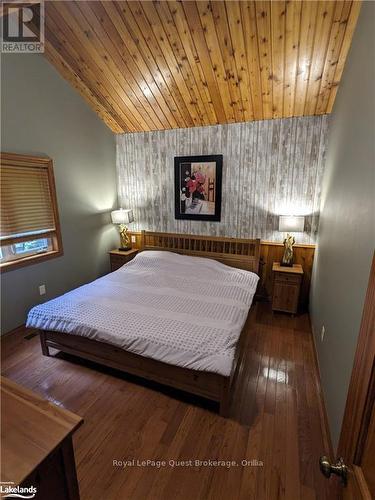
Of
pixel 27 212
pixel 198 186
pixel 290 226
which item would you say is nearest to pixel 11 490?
pixel 27 212

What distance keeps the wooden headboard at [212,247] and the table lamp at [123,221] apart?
0.33 meters

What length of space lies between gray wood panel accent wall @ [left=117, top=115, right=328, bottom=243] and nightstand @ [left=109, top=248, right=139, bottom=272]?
1.78ft

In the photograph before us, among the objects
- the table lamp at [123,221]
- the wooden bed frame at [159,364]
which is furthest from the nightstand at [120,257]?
the wooden bed frame at [159,364]

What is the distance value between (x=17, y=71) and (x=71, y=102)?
0.68m

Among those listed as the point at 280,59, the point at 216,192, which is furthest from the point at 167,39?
the point at 216,192

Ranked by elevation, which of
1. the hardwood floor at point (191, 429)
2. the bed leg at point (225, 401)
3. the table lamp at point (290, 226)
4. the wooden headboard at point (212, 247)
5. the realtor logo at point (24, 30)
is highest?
the realtor logo at point (24, 30)

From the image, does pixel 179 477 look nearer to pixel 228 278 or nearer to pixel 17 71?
pixel 228 278

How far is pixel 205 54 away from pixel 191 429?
10.6ft

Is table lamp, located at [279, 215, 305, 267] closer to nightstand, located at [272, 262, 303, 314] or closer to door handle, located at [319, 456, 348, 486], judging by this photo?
nightstand, located at [272, 262, 303, 314]

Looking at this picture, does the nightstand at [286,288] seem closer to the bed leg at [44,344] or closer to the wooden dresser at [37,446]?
the bed leg at [44,344]

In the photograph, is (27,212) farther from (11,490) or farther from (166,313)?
(11,490)

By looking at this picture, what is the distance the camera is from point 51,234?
315 centimetres

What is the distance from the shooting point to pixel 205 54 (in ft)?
7.88

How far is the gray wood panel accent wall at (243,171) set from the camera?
3064 millimetres
